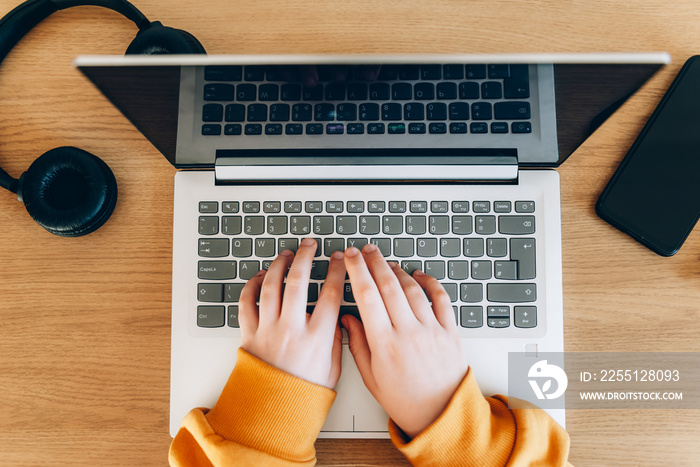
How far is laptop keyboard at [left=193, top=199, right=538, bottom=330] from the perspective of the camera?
568 mm

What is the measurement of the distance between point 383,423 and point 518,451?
16 centimetres

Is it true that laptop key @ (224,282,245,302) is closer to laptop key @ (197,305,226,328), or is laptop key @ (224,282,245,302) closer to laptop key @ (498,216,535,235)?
laptop key @ (197,305,226,328)

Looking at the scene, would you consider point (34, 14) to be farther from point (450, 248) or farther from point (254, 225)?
point (450, 248)

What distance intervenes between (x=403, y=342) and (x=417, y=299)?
0.19 feet

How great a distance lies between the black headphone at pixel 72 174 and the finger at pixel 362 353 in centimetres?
36

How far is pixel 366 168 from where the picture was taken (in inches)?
22.6

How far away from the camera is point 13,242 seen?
0.61 meters

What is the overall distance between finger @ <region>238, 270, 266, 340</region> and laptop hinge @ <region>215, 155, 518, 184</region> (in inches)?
5.7

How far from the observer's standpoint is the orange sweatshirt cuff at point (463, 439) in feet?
1.71

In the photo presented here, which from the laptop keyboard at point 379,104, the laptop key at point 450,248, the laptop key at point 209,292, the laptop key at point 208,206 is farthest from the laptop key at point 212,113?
the laptop key at point 450,248

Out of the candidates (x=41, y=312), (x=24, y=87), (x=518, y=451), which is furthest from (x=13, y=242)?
(x=518, y=451)

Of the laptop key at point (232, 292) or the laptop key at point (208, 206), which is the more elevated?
the laptop key at point (208, 206)

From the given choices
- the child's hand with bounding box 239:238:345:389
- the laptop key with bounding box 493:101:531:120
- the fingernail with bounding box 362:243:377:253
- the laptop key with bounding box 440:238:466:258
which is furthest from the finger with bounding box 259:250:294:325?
the laptop key with bounding box 493:101:531:120

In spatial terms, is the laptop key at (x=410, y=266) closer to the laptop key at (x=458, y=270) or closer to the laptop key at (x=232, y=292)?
the laptop key at (x=458, y=270)
